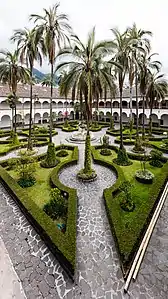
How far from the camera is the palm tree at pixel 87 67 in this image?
13.2 metres

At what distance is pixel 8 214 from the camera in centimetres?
1077

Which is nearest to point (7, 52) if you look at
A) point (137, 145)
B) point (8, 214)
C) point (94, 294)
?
point (137, 145)

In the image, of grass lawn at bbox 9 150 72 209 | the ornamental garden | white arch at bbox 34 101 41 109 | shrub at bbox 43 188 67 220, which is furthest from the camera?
white arch at bbox 34 101 41 109

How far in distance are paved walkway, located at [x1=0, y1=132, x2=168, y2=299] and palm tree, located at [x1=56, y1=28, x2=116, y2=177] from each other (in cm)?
771

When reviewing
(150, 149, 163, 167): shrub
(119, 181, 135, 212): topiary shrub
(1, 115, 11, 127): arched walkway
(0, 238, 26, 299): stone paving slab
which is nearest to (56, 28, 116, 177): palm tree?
(119, 181, 135, 212): topiary shrub

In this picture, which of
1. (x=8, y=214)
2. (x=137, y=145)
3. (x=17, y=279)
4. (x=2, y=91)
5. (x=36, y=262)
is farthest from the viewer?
(x=2, y=91)

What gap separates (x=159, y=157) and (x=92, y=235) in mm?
11380

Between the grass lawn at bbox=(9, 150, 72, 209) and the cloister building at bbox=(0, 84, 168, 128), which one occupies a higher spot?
the cloister building at bbox=(0, 84, 168, 128)

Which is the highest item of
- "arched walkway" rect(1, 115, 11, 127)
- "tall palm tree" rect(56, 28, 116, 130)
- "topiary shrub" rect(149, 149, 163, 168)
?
"tall palm tree" rect(56, 28, 116, 130)

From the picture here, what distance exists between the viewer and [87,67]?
1337 cm

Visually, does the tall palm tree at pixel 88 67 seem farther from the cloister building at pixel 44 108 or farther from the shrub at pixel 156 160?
the cloister building at pixel 44 108

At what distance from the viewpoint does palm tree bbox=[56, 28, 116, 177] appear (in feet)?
43.2

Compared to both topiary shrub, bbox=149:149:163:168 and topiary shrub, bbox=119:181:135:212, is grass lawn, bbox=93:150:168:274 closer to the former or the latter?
topiary shrub, bbox=119:181:135:212

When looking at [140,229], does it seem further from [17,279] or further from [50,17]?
[50,17]
